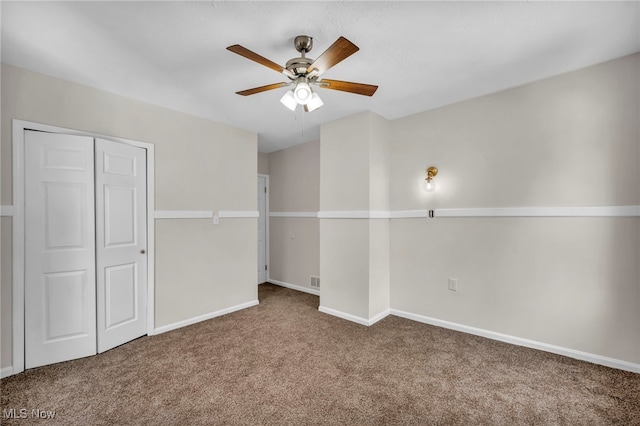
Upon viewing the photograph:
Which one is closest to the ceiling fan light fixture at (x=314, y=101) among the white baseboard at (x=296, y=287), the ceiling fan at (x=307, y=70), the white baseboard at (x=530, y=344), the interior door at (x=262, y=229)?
the ceiling fan at (x=307, y=70)

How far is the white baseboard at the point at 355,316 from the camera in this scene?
3.26 m

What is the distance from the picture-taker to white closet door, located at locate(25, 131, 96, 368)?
2314 mm

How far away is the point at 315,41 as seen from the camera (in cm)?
196

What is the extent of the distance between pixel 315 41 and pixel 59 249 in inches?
108

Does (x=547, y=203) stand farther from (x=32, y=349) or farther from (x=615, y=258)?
(x=32, y=349)

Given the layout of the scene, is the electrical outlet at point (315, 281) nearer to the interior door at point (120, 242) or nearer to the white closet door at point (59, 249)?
the interior door at point (120, 242)

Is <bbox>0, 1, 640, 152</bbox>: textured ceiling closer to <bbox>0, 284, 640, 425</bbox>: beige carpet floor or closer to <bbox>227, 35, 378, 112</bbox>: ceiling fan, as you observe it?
<bbox>227, 35, 378, 112</bbox>: ceiling fan

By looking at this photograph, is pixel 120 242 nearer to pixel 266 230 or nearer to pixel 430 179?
pixel 266 230

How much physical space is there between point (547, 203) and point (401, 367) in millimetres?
1990

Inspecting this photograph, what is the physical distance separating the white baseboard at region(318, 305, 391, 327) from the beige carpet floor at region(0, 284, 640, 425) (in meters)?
0.29

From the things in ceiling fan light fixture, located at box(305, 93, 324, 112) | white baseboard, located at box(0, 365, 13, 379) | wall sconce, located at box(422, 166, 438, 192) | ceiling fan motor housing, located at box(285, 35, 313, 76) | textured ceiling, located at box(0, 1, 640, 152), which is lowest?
white baseboard, located at box(0, 365, 13, 379)

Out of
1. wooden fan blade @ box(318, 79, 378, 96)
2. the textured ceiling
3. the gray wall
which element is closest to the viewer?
the textured ceiling

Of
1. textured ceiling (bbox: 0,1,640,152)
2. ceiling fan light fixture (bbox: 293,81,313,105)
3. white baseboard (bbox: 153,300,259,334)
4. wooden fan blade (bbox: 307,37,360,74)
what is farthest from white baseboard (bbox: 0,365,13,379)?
wooden fan blade (bbox: 307,37,360,74)

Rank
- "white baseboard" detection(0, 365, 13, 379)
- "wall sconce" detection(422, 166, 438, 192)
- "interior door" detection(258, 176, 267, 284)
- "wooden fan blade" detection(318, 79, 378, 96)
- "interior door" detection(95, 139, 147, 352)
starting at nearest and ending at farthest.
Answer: "wooden fan blade" detection(318, 79, 378, 96), "white baseboard" detection(0, 365, 13, 379), "interior door" detection(95, 139, 147, 352), "wall sconce" detection(422, 166, 438, 192), "interior door" detection(258, 176, 267, 284)
